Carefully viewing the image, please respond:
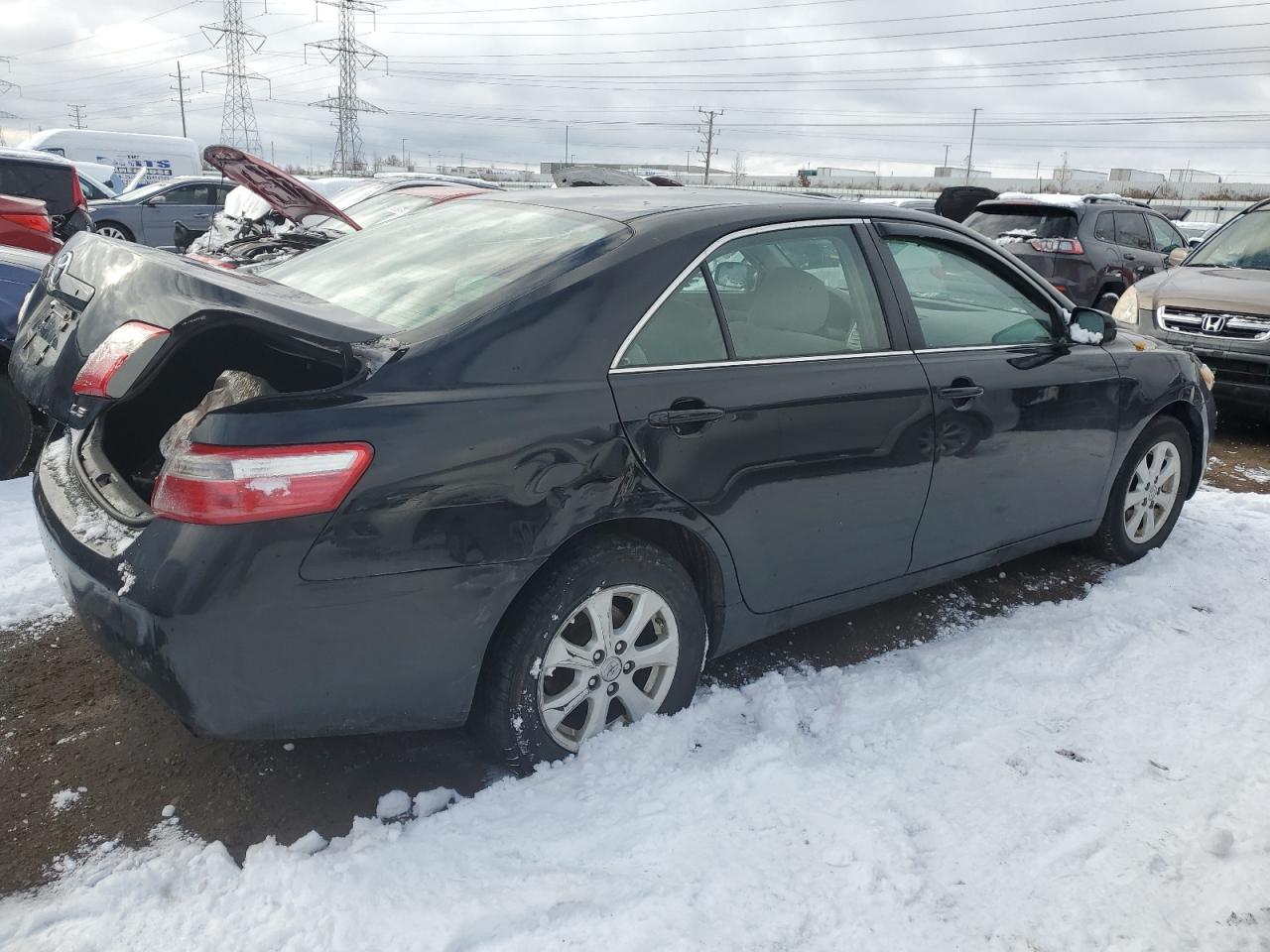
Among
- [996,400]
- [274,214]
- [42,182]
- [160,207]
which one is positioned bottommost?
[996,400]

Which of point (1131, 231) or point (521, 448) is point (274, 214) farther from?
point (1131, 231)

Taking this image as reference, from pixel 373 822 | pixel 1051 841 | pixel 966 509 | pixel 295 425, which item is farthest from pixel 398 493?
pixel 966 509

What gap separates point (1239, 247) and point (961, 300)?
18.7 ft

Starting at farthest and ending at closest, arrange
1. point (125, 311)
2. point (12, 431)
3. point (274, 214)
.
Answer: point (274, 214), point (12, 431), point (125, 311)

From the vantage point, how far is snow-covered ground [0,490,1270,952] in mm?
2031

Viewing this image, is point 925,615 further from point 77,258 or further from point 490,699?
point 77,258

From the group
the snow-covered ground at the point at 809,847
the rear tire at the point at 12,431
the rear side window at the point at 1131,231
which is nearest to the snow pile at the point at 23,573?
the rear tire at the point at 12,431

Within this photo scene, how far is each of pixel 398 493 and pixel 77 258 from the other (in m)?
1.36

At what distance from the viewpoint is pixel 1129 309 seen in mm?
7422

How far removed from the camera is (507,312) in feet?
7.68

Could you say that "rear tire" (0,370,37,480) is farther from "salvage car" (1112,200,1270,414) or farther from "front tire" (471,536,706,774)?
"salvage car" (1112,200,1270,414)

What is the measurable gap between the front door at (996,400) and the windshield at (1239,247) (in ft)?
15.7

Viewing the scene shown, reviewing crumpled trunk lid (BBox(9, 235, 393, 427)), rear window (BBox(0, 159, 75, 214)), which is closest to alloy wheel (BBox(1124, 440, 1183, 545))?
crumpled trunk lid (BBox(9, 235, 393, 427))

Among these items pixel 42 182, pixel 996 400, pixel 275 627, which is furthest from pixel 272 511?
pixel 42 182
